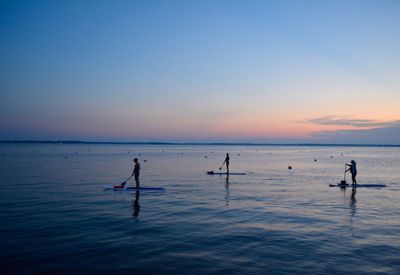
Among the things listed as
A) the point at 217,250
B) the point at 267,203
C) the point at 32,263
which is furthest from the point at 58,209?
the point at 267,203

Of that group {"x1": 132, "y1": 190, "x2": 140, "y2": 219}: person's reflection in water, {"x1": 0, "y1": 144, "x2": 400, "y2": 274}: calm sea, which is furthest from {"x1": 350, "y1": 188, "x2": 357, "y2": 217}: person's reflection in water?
{"x1": 132, "y1": 190, "x2": 140, "y2": 219}: person's reflection in water

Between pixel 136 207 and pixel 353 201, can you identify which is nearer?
pixel 136 207

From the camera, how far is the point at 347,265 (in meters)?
9.74

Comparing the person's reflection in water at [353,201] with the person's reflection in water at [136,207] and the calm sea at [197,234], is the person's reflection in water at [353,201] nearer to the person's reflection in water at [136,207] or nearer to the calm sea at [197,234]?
the calm sea at [197,234]

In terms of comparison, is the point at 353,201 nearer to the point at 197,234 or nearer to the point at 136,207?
the point at 197,234

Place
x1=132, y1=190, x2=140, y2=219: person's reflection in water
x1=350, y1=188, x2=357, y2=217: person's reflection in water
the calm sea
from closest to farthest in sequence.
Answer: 1. the calm sea
2. x1=132, y1=190, x2=140, y2=219: person's reflection in water
3. x1=350, y1=188, x2=357, y2=217: person's reflection in water

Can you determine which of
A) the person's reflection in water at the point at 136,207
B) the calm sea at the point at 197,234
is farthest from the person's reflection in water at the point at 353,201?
the person's reflection in water at the point at 136,207

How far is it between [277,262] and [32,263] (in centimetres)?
750

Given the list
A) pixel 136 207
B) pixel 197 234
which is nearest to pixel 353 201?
pixel 197 234

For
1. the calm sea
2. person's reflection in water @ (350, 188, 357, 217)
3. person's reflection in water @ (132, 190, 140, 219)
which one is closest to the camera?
the calm sea

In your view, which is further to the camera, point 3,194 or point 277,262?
point 3,194

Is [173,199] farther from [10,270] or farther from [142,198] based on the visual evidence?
[10,270]

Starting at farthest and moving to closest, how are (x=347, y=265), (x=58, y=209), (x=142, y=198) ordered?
(x=142, y=198)
(x=58, y=209)
(x=347, y=265)

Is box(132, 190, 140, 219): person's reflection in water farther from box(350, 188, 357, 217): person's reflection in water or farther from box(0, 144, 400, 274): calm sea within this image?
box(350, 188, 357, 217): person's reflection in water
